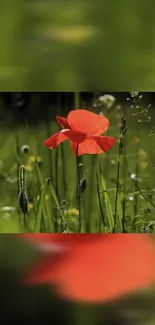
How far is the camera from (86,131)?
1.07 metres

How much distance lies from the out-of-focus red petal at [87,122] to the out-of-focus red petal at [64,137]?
0.01 metres

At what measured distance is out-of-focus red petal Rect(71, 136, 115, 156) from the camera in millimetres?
1065

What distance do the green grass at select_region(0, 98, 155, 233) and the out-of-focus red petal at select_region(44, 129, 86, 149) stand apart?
11mm

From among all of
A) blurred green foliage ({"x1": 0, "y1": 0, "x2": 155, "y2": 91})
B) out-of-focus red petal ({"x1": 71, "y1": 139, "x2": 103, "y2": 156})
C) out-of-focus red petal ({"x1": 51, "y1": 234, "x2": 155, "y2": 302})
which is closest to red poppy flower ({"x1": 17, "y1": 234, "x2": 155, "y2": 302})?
out-of-focus red petal ({"x1": 51, "y1": 234, "x2": 155, "y2": 302})

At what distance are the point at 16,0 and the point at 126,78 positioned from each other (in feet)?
0.91

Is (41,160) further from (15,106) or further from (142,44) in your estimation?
(142,44)

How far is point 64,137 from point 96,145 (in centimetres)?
7

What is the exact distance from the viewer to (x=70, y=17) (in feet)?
3.42

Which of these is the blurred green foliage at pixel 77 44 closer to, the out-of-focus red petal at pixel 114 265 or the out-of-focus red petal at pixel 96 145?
the out-of-focus red petal at pixel 96 145

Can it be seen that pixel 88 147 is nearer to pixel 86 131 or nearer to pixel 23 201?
pixel 86 131

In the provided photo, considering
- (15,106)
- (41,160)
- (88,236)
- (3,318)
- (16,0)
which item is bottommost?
(3,318)

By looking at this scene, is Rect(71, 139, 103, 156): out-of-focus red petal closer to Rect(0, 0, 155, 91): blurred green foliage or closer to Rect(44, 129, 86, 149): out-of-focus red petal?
Rect(44, 129, 86, 149): out-of-focus red petal

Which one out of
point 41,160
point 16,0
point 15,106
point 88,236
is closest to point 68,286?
point 88,236

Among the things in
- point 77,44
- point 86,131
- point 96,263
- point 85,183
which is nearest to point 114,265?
point 96,263
